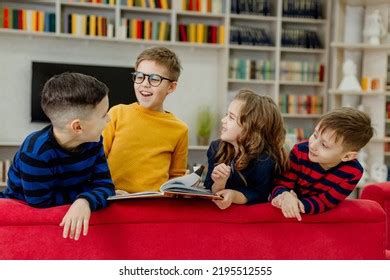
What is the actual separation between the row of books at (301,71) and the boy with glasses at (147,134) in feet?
12.3

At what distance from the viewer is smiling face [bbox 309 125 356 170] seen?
1.56 metres

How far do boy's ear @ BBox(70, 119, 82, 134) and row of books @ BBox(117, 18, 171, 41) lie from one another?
3.94 metres

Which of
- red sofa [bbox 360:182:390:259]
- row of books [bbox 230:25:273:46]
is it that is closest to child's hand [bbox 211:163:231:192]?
red sofa [bbox 360:182:390:259]

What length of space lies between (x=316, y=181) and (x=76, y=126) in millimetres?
716

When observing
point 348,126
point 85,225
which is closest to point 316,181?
point 348,126

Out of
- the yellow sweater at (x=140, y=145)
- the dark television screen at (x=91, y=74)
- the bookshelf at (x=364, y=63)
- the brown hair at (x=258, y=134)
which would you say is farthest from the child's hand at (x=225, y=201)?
the dark television screen at (x=91, y=74)

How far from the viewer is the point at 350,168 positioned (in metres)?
1.58

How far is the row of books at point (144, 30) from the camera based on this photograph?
5223 mm

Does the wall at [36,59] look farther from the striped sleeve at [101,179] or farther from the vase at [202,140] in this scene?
the striped sleeve at [101,179]

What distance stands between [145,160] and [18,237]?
0.72 m

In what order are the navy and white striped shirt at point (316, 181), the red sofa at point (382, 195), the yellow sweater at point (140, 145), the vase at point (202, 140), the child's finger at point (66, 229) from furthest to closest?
the vase at point (202, 140) → the red sofa at point (382, 195) → the yellow sweater at point (140, 145) → the navy and white striped shirt at point (316, 181) → the child's finger at point (66, 229)

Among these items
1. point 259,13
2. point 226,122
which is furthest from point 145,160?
point 259,13

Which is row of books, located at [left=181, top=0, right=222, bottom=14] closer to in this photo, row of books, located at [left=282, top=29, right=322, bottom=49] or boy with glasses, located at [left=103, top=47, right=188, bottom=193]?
row of books, located at [left=282, top=29, right=322, bottom=49]
